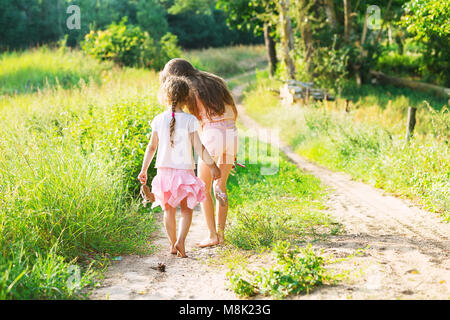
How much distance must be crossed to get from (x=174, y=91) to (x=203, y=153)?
640mm

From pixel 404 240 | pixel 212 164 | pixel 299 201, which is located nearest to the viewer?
pixel 212 164

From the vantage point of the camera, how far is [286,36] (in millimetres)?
17141

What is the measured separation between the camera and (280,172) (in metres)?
8.18

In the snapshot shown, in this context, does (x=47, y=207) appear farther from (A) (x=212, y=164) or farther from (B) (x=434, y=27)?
(B) (x=434, y=27)

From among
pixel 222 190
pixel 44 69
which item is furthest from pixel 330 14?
pixel 222 190

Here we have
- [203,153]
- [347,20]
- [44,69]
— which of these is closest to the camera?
[203,153]

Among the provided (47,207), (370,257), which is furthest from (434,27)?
(47,207)

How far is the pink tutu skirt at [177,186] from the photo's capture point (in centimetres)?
438

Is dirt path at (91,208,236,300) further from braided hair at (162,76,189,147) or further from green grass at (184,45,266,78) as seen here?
green grass at (184,45,266,78)

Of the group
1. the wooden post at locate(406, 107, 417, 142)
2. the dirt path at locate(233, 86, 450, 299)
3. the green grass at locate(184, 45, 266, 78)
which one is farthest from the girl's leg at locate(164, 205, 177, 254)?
the green grass at locate(184, 45, 266, 78)

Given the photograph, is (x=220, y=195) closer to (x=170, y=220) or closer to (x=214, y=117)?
(x=170, y=220)

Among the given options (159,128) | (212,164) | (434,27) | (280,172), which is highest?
(434,27)

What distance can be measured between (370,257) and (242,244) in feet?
4.11
